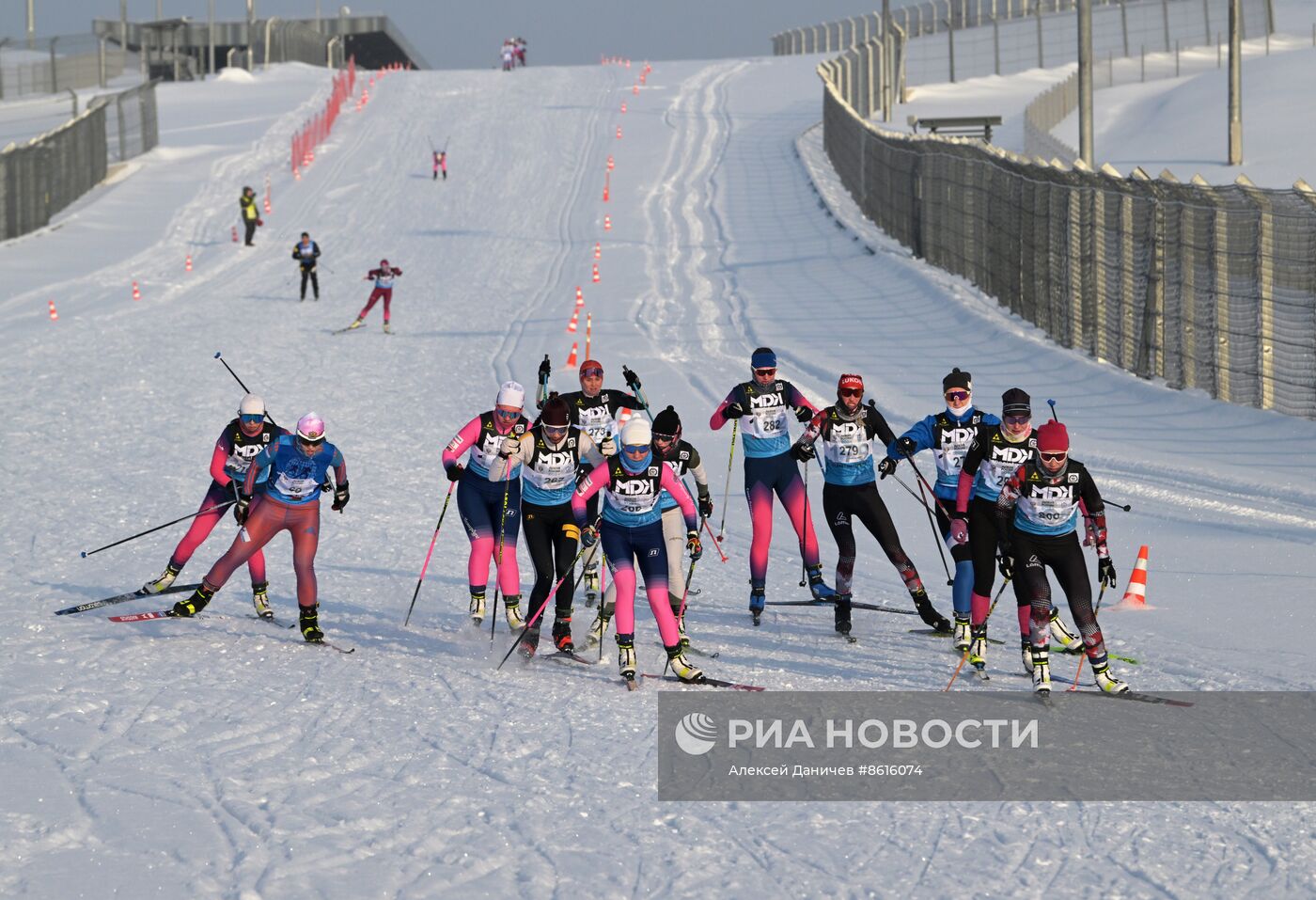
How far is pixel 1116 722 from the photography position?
964cm

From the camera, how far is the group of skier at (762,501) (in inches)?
395

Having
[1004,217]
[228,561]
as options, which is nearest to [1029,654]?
[228,561]

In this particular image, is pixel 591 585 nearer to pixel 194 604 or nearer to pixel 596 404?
pixel 596 404

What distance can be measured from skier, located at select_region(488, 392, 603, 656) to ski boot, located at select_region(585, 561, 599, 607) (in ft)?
5.06

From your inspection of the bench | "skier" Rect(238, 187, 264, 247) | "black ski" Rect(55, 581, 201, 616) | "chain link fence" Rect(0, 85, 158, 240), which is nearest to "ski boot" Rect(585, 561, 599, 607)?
"black ski" Rect(55, 581, 201, 616)

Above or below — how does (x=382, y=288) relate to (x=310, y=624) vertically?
above

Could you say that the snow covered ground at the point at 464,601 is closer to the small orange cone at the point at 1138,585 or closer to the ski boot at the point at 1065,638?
the small orange cone at the point at 1138,585

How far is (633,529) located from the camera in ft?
35.0

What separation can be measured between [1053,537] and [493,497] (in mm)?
4528

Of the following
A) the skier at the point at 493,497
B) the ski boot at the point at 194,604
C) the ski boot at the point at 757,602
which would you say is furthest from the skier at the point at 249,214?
the ski boot at the point at 757,602

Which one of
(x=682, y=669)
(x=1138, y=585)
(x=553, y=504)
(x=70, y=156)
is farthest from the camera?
(x=70, y=156)

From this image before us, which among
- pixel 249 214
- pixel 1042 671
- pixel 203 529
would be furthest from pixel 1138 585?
pixel 249 214

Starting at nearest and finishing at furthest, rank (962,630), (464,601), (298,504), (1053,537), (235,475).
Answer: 1. (1053,537)
2. (962,630)
3. (298,504)
4. (235,475)
5. (464,601)

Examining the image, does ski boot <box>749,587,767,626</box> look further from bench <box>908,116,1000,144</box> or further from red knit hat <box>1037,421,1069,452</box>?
bench <box>908,116,1000,144</box>
